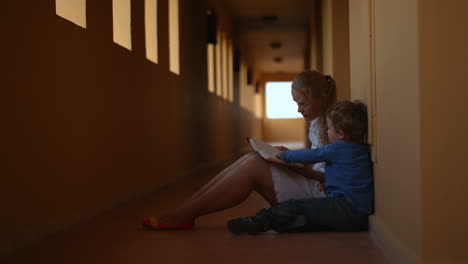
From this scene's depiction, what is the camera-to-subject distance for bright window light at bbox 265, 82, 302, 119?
66.7 feet

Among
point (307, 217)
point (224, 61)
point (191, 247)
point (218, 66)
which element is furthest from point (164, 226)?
point (224, 61)

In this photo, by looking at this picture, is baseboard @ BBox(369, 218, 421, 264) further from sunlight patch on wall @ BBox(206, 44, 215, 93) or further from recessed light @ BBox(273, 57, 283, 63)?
recessed light @ BBox(273, 57, 283, 63)

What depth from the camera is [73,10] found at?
2996 millimetres

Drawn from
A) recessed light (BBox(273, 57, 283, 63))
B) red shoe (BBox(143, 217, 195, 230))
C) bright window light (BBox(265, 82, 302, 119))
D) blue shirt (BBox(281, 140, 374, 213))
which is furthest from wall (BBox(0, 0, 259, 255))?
bright window light (BBox(265, 82, 302, 119))

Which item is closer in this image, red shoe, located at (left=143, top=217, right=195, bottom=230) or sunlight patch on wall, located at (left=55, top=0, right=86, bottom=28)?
red shoe, located at (left=143, top=217, right=195, bottom=230)

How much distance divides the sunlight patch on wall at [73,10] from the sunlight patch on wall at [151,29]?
1.59 meters

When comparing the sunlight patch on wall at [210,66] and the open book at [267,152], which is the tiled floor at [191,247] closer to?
the open book at [267,152]

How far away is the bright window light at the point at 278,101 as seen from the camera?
2033cm

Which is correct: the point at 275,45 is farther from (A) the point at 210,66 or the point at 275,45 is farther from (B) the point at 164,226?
→ (B) the point at 164,226

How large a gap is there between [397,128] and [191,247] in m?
1.05

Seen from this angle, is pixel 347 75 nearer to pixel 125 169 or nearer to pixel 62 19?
pixel 125 169

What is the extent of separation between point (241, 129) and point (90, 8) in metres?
9.50

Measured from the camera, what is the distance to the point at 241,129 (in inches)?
494

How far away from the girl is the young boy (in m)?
0.12
